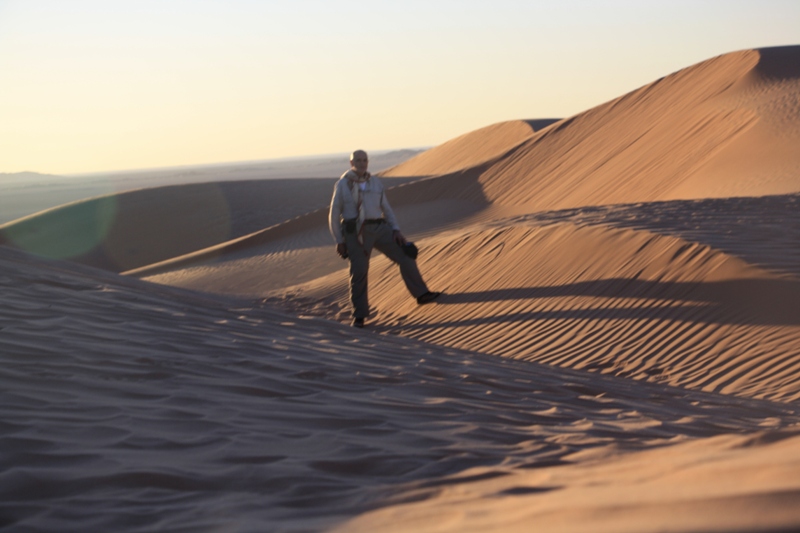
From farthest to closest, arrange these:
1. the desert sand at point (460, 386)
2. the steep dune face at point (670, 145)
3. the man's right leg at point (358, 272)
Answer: the steep dune face at point (670, 145), the man's right leg at point (358, 272), the desert sand at point (460, 386)

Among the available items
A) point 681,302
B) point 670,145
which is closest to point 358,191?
point 681,302

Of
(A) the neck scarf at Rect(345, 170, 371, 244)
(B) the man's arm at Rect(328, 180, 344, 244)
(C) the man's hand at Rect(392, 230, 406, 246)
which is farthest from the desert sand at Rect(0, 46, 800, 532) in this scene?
(A) the neck scarf at Rect(345, 170, 371, 244)

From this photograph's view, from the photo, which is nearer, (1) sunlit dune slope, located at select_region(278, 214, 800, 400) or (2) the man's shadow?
(1) sunlit dune slope, located at select_region(278, 214, 800, 400)

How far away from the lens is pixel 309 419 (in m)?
3.75

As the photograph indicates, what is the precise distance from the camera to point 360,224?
900 cm

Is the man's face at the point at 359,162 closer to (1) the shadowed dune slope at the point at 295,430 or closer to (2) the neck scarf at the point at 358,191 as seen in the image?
(2) the neck scarf at the point at 358,191

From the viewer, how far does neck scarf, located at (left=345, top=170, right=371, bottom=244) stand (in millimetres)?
8906

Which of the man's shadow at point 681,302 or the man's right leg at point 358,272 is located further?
the man's right leg at point 358,272

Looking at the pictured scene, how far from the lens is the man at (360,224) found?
8.91 m

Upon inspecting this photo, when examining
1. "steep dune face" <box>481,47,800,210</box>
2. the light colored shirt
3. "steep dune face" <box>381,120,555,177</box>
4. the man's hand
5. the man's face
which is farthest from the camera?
"steep dune face" <box>381,120,555,177</box>

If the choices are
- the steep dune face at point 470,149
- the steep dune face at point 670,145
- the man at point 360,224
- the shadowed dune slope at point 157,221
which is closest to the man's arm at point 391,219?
the man at point 360,224

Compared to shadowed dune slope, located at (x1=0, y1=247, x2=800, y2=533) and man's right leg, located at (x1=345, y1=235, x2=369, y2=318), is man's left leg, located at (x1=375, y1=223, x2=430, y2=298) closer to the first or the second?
man's right leg, located at (x1=345, y1=235, x2=369, y2=318)

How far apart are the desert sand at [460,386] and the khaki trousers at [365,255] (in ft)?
2.13

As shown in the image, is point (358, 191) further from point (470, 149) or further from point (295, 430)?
point (470, 149)
